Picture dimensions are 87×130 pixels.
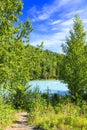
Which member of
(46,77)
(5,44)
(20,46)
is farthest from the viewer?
(46,77)

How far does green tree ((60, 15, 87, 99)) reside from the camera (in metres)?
21.4

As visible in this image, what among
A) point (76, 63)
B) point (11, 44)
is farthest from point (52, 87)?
point (11, 44)

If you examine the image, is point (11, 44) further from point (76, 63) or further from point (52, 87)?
point (52, 87)

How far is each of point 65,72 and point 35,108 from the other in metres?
8.05

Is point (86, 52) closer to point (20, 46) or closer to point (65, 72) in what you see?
point (65, 72)

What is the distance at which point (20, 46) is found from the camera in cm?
1197

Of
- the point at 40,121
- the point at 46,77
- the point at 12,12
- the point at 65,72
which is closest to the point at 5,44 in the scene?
the point at 12,12

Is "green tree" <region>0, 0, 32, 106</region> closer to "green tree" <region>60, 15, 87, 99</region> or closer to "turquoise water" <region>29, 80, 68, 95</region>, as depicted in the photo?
"turquoise water" <region>29, 80, 68, 95</region>

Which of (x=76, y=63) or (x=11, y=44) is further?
(x=76, y=63)

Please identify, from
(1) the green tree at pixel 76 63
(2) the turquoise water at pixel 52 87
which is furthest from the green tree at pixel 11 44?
(1) the green tree at pixel 76 63

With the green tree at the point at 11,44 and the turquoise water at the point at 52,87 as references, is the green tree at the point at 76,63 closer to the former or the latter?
the turquoise water at the point at 52,87

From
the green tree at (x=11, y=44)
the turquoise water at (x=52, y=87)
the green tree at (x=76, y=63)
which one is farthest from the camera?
the turquoise water at (x=52, y=87)

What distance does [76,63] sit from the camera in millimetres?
21844

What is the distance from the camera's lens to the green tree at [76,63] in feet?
70.2
